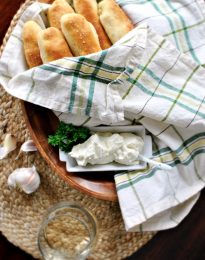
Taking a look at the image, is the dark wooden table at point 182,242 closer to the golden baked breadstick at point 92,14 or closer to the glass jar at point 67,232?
the glass jar at point 67,232

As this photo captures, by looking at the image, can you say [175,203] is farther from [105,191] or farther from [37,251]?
[37,251]

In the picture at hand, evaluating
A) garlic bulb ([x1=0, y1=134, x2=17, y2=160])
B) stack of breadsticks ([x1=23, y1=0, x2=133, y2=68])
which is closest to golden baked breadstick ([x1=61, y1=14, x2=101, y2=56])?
stack of breadsticks ([x1=23, y1=0, x2=133, y2=68])

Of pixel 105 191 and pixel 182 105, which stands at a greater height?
pixel 182 105

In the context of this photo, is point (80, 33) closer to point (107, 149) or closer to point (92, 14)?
point (92, 14)

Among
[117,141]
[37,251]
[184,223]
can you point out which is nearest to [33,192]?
[37,251]

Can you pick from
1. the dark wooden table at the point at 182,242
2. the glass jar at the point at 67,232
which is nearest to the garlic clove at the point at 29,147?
the glass jar at the point at 67,232
